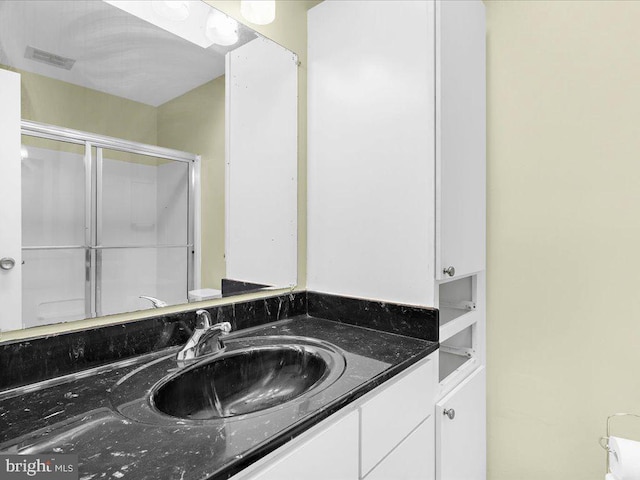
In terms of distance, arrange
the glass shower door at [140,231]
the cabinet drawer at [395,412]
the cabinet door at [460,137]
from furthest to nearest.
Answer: the cabinet door at [460,137] → the glass shower door at [140,231] → the cabinet drawer at [395,412]

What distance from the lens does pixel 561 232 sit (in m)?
1.45

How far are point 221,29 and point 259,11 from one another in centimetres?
21

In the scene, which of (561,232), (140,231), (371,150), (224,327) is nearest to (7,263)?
(140,231)

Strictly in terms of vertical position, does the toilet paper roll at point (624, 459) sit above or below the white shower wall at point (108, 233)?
below

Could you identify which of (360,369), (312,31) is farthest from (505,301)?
(312,31)

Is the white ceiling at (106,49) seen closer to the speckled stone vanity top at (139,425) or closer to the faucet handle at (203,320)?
the faucet handle at (203,320)

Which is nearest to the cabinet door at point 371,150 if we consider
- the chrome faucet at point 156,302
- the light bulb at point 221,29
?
the light bulb at point 221,29

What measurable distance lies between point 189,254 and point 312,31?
1.11 meters

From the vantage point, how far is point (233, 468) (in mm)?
584

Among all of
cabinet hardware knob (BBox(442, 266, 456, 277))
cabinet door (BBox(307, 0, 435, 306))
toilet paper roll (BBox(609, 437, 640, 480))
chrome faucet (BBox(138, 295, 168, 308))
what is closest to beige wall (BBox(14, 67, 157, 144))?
chrome faucet (BBox(138, 295, 168, 308))

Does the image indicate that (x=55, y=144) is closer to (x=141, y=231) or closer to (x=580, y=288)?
(x=141, y=231)

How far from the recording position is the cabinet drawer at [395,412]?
3.01ft

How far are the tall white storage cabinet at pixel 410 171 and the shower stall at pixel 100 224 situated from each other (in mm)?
586

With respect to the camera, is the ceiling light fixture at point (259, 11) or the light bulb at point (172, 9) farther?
the ceiling light fixture at point (259, 11)
